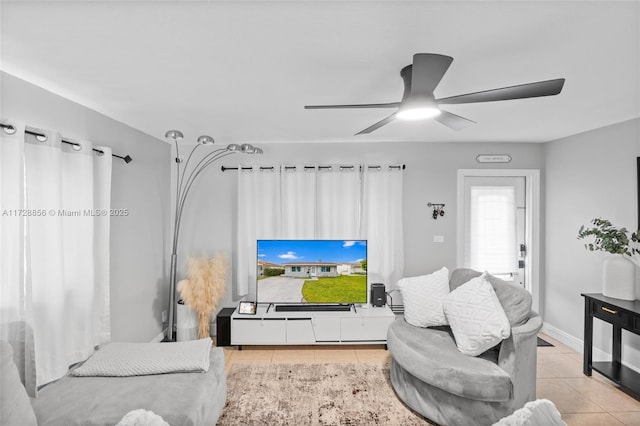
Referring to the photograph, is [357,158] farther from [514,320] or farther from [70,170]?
[70,170]

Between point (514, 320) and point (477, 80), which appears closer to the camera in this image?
point (477, 80)

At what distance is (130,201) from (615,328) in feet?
15.7

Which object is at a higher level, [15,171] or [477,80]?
[477,80]

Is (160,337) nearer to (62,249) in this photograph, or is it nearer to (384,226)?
(62,249)

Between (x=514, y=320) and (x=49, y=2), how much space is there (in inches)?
128

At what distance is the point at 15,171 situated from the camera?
2.13 m

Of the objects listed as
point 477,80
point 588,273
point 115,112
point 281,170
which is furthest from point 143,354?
point 588,273

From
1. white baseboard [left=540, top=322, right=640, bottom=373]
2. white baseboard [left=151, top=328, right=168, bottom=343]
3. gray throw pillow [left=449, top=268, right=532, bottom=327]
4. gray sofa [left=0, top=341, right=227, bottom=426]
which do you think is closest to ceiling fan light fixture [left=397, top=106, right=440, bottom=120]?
gray throw pillow [left=449, top=268, right=532, bottom=327]

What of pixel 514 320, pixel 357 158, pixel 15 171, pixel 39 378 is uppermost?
pixel 357 158

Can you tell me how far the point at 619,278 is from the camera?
3.19 metres

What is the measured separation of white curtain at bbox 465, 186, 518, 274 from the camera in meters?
4.63

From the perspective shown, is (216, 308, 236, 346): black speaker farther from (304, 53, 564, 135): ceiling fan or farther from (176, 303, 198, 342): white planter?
(304, 53, 564, 135): ceiling fan

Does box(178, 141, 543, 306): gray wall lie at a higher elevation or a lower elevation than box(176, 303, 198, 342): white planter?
higher

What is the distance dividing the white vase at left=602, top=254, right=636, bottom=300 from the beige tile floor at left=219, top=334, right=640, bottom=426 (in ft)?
2.64
